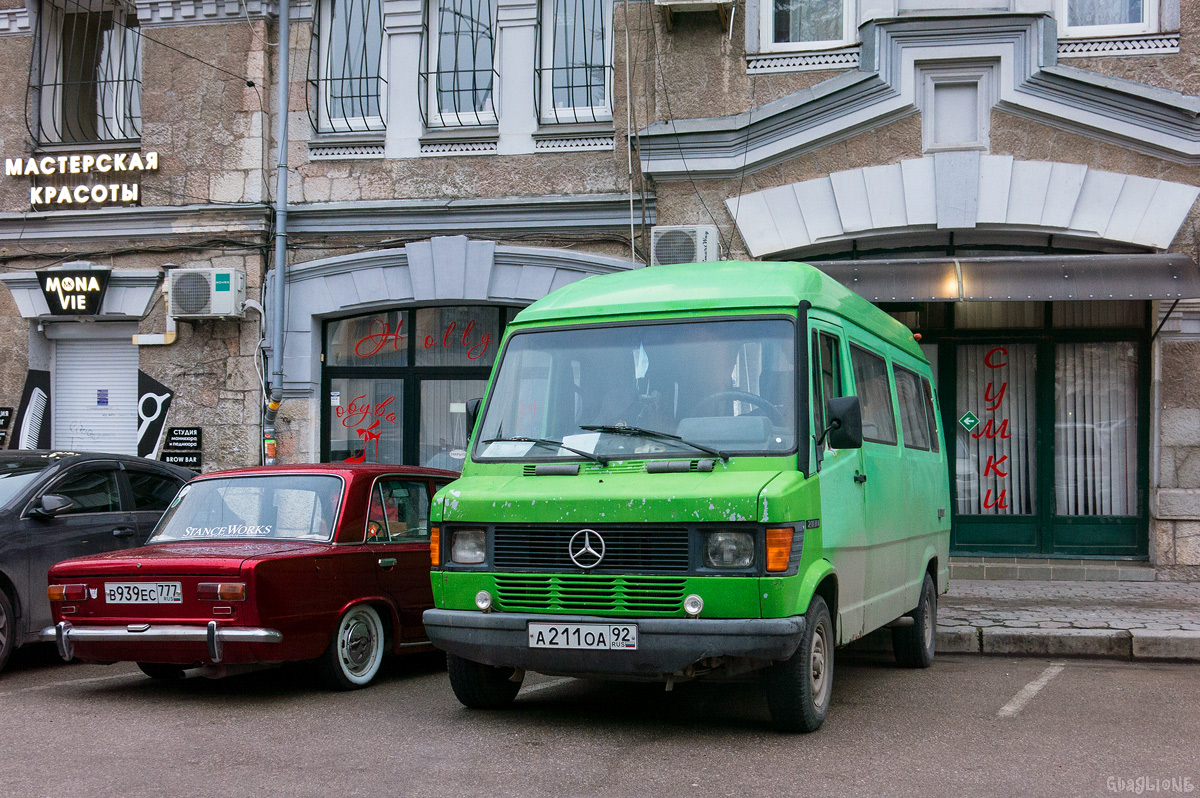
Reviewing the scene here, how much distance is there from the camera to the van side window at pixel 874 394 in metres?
6.83

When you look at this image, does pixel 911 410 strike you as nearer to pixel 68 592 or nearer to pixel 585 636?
pixel 585 636

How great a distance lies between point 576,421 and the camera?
6.20 meters

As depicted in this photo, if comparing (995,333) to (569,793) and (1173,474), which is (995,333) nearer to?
(1173,474)

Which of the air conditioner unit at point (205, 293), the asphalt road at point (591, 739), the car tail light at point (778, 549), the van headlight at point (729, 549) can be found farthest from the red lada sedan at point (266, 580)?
the air conditioner unit at point (205, 293)

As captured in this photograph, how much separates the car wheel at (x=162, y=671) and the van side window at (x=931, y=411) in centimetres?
566

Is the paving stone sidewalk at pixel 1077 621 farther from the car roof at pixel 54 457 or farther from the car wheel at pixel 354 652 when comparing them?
the car roof at pixel 54 457

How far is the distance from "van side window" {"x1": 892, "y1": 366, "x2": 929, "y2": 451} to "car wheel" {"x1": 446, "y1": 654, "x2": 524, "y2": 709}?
10.5ft

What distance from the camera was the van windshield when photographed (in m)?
5.91

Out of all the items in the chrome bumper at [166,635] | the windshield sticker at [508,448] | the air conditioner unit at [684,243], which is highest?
the air conditioner unit at [684,243]

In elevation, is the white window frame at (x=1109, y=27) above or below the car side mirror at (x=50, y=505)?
above

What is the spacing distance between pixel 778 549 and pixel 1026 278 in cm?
705

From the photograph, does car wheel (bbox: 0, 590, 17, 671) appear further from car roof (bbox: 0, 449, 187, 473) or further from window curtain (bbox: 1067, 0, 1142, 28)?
window curtain (bbox: 1067, 0, 1142, 28)

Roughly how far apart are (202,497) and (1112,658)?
666 cm

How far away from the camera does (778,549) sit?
5.40m
